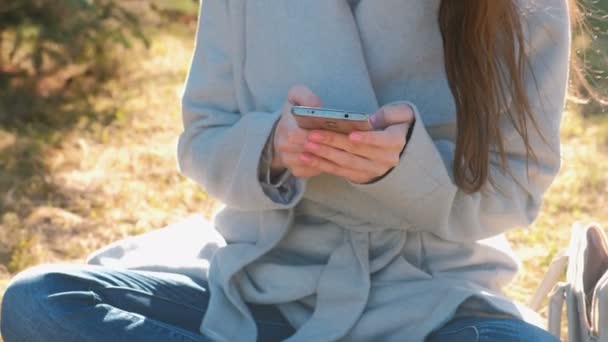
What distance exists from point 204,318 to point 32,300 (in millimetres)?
289

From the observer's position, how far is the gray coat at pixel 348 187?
180 cm

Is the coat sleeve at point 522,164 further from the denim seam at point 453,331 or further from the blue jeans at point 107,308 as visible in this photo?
the blue jeans at point 107,308

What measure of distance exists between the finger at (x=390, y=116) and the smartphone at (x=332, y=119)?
48 millimetres

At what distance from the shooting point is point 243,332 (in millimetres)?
1797

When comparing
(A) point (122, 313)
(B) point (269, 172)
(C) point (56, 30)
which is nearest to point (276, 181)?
(B) point (269, 172)

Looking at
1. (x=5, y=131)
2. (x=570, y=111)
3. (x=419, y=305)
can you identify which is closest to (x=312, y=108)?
(x=419, y=305)

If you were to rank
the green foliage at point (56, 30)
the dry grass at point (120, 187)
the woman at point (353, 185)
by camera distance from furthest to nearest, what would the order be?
the green foliage at point (56, 30) < the dry grass at point (120, 187) < the woman at point (353, 185)

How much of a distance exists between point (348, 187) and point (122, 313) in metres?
0.44

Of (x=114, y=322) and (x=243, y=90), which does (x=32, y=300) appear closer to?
(x=114, y=322)

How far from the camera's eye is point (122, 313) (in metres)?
1.75

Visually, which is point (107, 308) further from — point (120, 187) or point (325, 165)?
point (120, 187)

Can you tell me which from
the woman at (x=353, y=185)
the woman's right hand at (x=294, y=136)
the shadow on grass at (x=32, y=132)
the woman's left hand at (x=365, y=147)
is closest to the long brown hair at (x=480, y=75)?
the woman at (x=353, y=185)

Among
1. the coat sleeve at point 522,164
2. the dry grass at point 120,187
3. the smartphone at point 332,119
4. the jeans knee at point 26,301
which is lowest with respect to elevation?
the dry grass at point 120,187

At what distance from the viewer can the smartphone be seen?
1538mm
